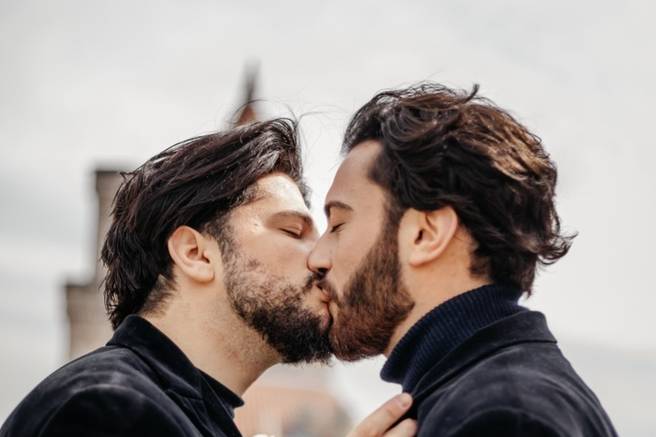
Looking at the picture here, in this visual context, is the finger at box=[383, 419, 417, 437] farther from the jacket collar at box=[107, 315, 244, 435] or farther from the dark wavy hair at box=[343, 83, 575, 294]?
the jacket collar at box=[107, 315, 244, 435]

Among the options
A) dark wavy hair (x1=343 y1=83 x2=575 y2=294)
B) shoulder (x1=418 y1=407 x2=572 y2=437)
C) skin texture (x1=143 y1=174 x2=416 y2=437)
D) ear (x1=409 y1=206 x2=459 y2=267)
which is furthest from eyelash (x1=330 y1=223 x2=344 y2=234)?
shoulder (x1=418 y1=407 x2=572 y2=437)

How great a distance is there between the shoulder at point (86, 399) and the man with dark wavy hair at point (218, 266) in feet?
1.51

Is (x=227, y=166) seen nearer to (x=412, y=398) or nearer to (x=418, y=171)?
(x=418, y=171)

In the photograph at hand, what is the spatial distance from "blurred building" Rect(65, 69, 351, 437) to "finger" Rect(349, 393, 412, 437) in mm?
21136

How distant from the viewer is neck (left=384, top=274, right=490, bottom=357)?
3.38 metres

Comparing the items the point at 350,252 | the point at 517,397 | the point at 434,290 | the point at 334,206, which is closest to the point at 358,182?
the point at 334,206

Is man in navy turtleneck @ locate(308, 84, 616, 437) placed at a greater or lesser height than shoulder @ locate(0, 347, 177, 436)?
greater

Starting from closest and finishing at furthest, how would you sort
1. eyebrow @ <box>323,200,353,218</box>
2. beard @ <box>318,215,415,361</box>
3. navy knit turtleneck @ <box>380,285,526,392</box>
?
navy knit turtleneck @ <box>380,285,526,392</box> < beard @ <box>318,215,415,361</box> < eyebrow @ <box>323,200,353,218</box>

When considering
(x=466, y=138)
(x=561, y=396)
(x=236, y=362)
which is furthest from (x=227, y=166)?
(x=561, y=396)

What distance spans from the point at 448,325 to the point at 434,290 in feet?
0.56

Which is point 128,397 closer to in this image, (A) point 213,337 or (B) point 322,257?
(B) point 322,257

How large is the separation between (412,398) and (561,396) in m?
0.51

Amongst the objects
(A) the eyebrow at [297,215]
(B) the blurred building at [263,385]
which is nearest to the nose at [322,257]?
(A) the eyebrow at [297,215]

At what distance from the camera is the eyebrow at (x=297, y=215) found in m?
4.66
